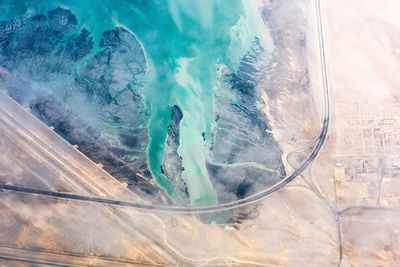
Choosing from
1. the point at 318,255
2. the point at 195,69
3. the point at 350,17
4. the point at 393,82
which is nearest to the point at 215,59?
the point at 195,69

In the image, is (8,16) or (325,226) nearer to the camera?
(325,226)

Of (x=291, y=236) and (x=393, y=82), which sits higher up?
(x=393, y=82)

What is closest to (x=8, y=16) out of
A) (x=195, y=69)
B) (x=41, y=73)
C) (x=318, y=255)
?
(x=41, y=73)

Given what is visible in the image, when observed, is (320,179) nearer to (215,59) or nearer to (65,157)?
(215,59)

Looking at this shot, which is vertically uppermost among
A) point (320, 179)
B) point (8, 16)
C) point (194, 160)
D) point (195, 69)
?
point (8, 16)

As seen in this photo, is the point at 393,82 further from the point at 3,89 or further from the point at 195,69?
the point at 3,89

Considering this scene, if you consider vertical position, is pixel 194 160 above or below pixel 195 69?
below
